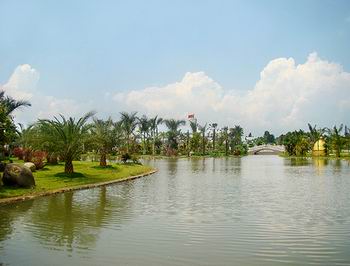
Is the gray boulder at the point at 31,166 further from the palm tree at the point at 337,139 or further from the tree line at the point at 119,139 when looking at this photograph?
the palm tree at the point at 337,139

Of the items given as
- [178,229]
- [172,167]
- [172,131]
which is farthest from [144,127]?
[178,229]

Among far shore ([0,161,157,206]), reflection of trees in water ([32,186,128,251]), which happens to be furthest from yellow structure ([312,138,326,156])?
reflection of trees in water ([32,186,128,251])

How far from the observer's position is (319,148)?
95.8 m

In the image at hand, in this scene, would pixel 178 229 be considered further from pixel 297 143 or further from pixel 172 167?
pixel 297 143

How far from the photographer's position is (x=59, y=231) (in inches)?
523

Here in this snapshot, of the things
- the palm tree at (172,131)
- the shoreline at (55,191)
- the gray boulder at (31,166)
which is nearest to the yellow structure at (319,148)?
the palm tree at (172,131)

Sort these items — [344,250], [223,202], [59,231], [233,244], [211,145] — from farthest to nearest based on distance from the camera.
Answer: [211,145] → [223,202] → [59,231] → [233,244] → [344,250]

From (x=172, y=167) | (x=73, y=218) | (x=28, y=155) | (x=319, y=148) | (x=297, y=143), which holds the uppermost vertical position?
(x=297, y=143)

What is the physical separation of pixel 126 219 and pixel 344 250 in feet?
24.8

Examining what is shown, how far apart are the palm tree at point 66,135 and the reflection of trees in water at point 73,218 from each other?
376 inches

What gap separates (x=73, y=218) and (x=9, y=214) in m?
2.66

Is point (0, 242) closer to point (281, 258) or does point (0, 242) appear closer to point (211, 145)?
point (281, 258)

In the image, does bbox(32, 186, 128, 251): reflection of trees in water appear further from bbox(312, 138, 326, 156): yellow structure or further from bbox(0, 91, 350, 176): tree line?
bbox(312, 138, 326, 156): yellow structure

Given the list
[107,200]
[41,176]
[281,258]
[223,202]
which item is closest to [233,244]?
[281,258]
